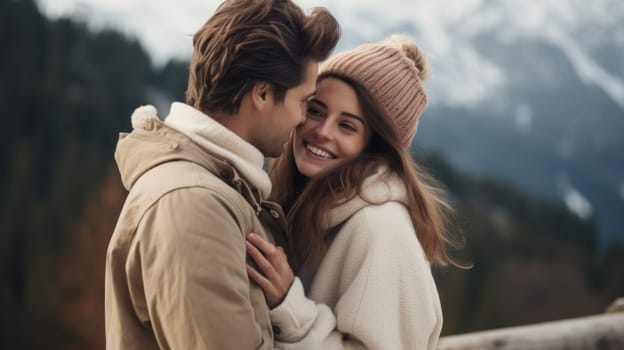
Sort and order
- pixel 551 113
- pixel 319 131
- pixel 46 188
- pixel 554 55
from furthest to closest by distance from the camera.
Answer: pixel 554 55 < pixel 551 113 < pixel 46 188 < pixel 319 131

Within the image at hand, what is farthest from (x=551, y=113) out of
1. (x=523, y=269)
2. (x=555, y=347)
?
(x=555, y=347)

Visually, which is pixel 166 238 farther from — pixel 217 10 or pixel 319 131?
pixel 319 131

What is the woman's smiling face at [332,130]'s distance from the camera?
7.97 ft

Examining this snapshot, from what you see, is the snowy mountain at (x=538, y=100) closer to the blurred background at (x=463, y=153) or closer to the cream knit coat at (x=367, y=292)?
the blurred background at (x=463, y=153)

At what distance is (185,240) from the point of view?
5.44 ft

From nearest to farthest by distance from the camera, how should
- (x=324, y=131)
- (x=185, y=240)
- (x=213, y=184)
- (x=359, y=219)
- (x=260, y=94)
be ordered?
(x=185, y=240)
(x=213, y=184)
(x=260, y=94)
(x=359, y=219)
(x=324, y=131)

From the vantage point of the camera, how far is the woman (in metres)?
2.05

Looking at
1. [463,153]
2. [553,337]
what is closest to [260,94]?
[553,337]

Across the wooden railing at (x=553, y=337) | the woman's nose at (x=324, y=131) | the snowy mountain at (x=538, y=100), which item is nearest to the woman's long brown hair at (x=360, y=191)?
the woman's nose at (x=324, y=131)

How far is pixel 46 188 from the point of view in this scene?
24719 mm

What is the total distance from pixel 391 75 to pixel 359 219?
542 mm

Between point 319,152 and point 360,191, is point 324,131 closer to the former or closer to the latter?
point 319,152

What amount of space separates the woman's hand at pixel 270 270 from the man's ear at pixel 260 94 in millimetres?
375

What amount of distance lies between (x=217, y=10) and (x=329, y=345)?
38.5 inches
